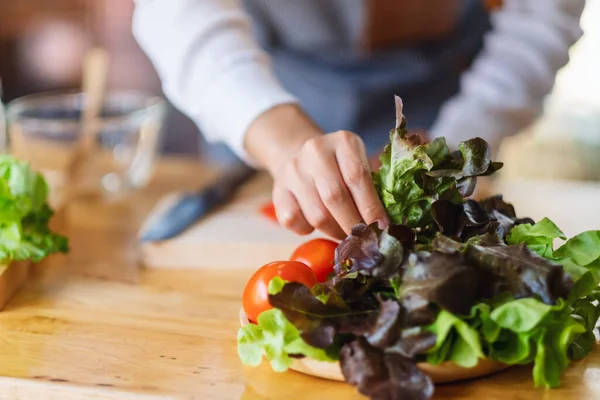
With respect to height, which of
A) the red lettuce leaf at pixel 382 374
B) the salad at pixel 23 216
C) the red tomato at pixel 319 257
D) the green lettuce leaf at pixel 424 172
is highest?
the green lettuce leaf at pixel 424 172

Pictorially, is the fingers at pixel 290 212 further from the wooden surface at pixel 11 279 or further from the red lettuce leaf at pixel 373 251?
the wooden surface at pixel 11 279

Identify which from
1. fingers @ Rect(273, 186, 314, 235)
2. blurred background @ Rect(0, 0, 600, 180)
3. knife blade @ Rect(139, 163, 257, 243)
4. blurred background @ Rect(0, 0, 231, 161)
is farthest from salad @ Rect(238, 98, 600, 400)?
blurred background @ Rect(0, 0, 600, 180)

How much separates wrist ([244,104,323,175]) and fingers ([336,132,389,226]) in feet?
0.45

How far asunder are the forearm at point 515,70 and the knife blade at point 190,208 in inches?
16.7

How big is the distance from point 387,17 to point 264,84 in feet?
1.59

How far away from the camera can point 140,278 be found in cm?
112

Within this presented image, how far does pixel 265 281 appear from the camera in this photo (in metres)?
0.83

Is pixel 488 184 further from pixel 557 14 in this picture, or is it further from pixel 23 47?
pixel 23 47

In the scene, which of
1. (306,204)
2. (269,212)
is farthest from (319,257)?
(269,212)

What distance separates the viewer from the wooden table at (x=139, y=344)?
0.76 metres

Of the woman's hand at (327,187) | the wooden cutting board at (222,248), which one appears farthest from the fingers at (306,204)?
the wooden cutting board at (222,248)

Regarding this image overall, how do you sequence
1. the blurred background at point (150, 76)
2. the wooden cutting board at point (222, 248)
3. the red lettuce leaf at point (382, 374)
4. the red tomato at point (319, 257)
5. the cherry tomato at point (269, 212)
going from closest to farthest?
the red lettuce leaf at point (382, 374) < the red tomato at point (319, 257) < the wooden cutting board at point (222, 248) < the cherry tomato at point (269, 212) < the blurred background at point (150, 76)

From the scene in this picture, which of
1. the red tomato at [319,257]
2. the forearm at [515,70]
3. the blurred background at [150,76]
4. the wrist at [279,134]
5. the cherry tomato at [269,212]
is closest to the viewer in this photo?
the red tomato at [319,257]

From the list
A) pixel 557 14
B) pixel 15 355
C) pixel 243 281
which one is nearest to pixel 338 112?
pixel 557 14
